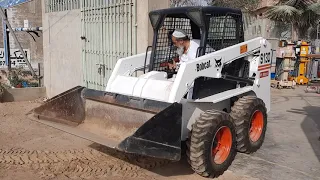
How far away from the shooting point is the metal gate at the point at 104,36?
752cm

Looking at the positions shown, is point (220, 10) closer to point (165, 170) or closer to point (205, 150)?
point (205, 150)

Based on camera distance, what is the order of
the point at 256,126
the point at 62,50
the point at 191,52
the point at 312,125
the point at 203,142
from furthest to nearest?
the point at 62,50 → the point at 312,125 → the point at 256,126 → the point at 191,52 → the point at 203,142

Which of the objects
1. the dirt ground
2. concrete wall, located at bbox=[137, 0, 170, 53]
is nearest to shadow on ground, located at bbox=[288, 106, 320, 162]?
the dirt ground

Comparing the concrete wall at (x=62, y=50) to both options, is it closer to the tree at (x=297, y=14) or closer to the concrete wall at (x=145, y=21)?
the concrete wall at (x=145, y=21)

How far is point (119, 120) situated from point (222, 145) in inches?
58.7

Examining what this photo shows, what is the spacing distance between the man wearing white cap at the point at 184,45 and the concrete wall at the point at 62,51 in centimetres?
495

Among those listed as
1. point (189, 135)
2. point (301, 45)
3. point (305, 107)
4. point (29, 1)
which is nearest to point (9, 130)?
point (189, 135)

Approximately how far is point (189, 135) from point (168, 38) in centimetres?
198

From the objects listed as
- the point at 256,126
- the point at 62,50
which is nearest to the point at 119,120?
the point at 256,126

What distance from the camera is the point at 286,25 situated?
17172 mm

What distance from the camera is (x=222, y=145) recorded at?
491 cm

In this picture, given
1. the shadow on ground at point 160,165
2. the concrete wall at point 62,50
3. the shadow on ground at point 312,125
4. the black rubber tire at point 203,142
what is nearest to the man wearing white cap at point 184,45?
the black rubber tire at point 203,142

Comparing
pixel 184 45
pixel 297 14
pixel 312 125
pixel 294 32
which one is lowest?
pixel 312 125

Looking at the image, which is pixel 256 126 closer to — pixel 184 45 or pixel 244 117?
pixel 244 117
